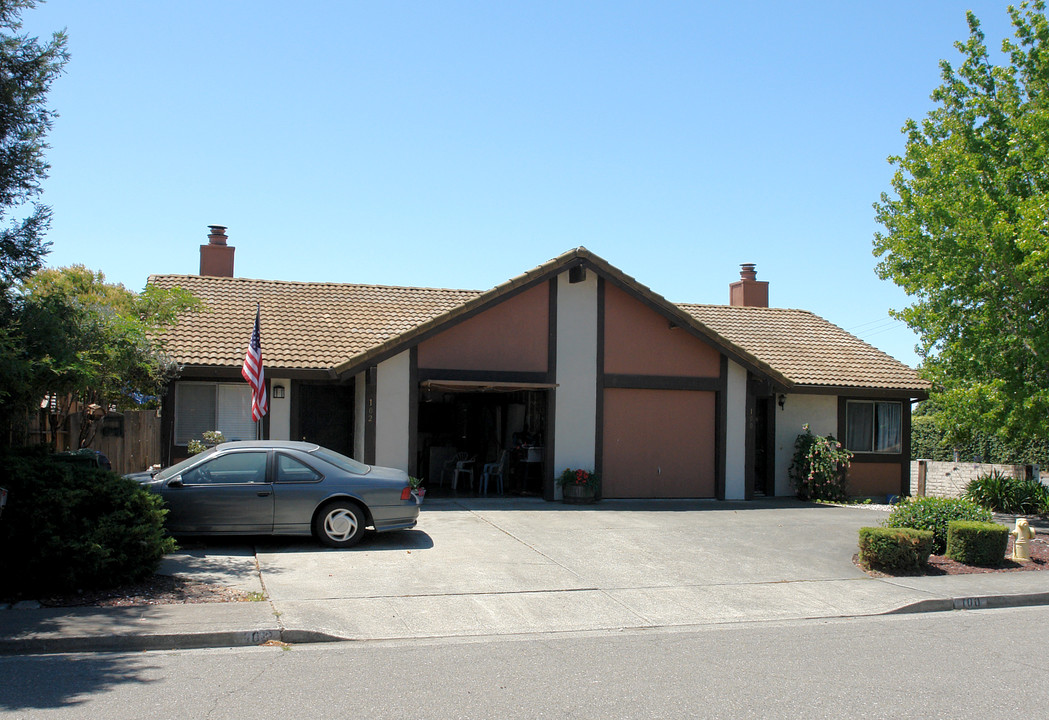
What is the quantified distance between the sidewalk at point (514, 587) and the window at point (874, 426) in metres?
6.78

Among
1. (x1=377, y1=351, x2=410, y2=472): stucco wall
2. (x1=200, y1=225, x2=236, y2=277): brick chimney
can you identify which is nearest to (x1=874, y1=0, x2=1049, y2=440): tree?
(x1=377, y1=351, x2=410, y2=472): stucco wall

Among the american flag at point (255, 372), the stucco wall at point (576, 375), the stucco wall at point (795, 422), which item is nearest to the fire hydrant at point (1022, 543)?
the stucco wall at point (576, 375)

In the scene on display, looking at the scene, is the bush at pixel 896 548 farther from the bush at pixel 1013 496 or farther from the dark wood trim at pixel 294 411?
the dark wood trim at pixel 294 411

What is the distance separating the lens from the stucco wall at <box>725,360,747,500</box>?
1809 centimetres

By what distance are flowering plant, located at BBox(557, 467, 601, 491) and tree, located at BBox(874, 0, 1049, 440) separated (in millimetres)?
6470

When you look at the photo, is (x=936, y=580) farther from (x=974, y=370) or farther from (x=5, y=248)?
(x=5, y=248)

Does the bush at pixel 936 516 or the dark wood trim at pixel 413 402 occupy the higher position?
the dark wood trim at pixel 413 402

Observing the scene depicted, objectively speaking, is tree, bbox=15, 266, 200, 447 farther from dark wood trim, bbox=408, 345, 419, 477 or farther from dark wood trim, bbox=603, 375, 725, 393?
dark wood trim, bbox=603, 375, 725, 393

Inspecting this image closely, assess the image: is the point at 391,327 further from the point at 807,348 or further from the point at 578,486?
the point at 807,348

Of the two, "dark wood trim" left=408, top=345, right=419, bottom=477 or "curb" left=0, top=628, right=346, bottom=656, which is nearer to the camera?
"curb" left=0, top=628, right=346, bottom=656

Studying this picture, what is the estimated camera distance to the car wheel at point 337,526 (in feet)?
36.9

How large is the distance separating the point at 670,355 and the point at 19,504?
12.1 meters

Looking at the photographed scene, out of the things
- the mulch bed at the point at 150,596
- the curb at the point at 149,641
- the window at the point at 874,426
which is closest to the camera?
the curb at the point at 149,641

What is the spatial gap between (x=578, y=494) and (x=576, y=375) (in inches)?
89.4
